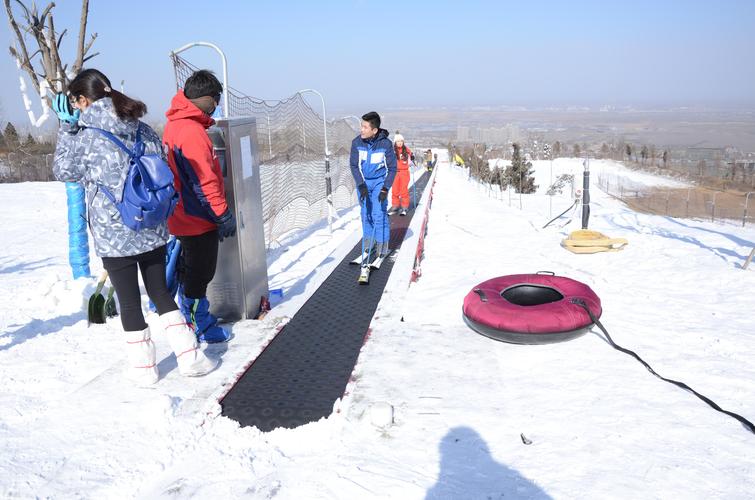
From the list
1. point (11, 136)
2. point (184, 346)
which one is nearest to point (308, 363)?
point (184, 346)

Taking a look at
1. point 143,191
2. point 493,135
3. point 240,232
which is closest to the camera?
point 143,191

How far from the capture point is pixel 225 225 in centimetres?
380

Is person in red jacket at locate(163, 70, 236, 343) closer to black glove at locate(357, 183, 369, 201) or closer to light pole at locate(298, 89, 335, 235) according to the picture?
black glove at locate(357, 183, 369, 201)

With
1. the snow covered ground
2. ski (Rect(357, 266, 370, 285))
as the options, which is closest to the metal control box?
the snow covered ground

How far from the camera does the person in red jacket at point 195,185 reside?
3.49 metres

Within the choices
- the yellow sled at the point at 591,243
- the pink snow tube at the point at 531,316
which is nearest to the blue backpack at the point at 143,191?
the pink snow tube at the point at 531,316

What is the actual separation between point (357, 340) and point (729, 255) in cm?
604

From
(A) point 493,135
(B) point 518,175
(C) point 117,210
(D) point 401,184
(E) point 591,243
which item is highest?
(A) point 493,135

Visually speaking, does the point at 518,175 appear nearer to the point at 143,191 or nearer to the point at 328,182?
the point at 328,182

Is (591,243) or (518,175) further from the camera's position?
(518,175)

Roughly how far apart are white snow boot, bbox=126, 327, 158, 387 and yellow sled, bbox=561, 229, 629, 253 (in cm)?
575

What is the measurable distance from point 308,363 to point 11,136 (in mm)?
31709

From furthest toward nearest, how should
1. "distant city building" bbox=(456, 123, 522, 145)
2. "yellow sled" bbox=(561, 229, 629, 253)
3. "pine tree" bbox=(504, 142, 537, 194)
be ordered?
"distant city building" bbox=(456, 123, 522, 145)
"pine tree" bbox=(504, 142, 537, 194)
"yellow sled" bbox=(561, 229, 629, 253)

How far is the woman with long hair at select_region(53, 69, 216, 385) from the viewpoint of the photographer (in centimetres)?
302
